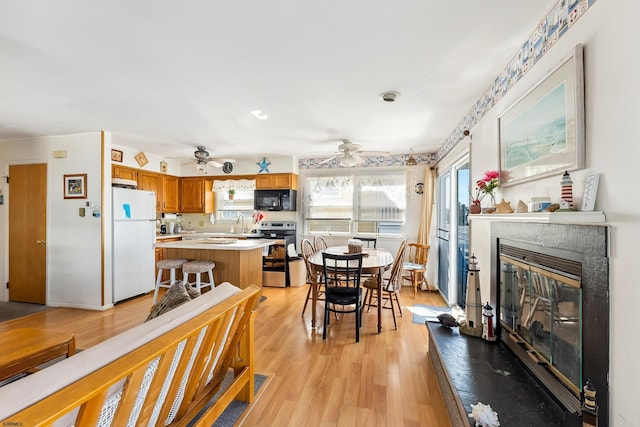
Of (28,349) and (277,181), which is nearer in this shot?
(28,349)

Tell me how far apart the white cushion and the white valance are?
472 cm

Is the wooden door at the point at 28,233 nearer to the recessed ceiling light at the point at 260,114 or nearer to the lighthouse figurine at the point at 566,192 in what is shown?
the recessed ceiling light at the point at 260,114

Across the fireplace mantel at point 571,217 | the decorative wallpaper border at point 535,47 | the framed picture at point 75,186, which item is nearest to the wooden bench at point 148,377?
the fireplace mantel at point 571,217

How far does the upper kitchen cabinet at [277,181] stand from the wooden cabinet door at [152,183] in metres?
1.83

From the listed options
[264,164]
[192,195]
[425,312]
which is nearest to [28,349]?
[425,312]

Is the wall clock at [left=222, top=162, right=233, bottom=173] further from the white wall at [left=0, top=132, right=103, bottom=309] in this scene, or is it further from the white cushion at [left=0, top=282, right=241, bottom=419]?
the white cushion at [left=0, top=282, right=241, bottom=419]

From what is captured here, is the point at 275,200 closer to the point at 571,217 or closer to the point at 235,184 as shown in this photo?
the point at 235,184

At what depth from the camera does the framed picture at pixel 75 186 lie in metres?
3.90

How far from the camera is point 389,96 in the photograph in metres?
2.64

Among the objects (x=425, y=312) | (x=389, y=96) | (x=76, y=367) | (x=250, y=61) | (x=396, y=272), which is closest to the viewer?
(x=76, y=367)

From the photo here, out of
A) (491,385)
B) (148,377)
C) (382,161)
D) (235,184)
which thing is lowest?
(491,385)

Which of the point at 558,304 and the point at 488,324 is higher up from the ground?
the point at 558,304

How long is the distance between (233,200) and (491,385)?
549cm

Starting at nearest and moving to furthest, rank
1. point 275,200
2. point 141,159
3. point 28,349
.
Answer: point 28,349 → point 141,159 → point 275,200
